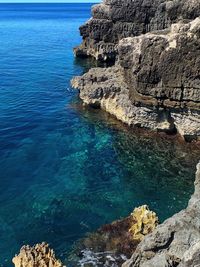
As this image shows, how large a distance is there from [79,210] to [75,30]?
10589cm

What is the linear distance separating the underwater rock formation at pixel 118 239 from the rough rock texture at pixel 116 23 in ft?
145

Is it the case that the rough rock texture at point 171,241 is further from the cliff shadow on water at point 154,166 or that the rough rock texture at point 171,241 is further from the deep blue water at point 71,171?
the cliff shadow on water at point 154,166

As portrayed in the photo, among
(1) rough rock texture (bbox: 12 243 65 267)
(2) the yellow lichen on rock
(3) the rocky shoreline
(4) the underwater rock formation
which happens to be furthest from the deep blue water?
(3) the rocky shoreline

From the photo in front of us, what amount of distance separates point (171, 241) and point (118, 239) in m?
7.32

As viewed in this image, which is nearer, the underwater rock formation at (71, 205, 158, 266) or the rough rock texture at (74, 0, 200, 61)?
the underwater rock formation at (71, 205, 158, 266)

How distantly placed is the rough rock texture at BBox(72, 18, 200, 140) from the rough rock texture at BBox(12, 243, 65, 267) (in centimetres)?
2137

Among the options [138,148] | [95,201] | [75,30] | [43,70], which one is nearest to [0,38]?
[75,30]

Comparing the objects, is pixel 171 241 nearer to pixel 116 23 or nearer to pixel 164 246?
pixel 164 246

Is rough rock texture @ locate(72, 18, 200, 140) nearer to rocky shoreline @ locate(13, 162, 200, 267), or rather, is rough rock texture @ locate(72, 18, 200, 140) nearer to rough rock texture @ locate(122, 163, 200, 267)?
rocky shoreline @ locate(13, 162, 200, 267)

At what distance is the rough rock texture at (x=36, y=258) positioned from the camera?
1911cm

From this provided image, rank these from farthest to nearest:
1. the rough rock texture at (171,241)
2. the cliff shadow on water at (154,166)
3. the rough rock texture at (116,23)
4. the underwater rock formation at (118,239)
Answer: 1. the rough rock texture at (116,23)
2. the cliff shadow on water at (154,166)
3. the underwater rock formation at (118,239)
4. the rough rock texture at (171,241)

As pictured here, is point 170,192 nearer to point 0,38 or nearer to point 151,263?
point 151,263

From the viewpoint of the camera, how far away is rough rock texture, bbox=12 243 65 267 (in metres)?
19.1

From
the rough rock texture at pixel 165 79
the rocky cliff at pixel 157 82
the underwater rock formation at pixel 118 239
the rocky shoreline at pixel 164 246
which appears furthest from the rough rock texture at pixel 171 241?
the rocky cliff at pixel 157 82
